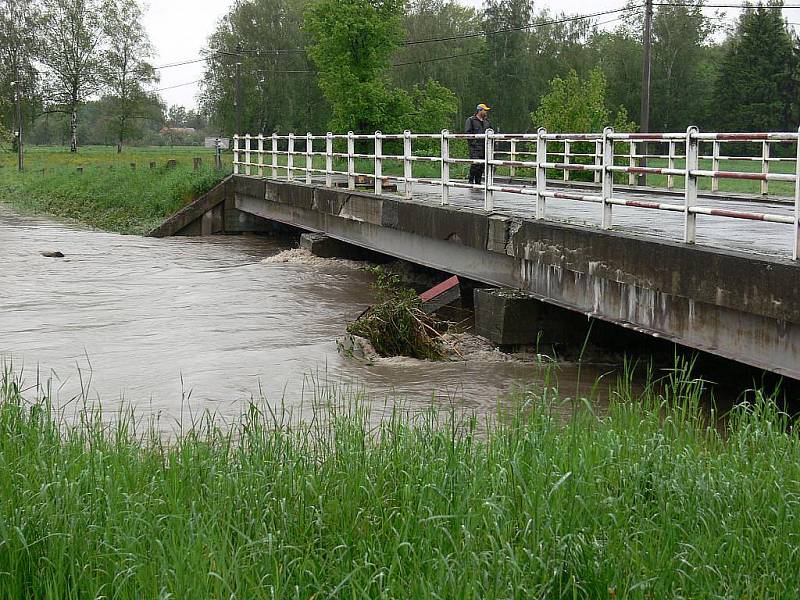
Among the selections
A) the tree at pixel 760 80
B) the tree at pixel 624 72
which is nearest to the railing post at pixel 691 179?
the tree at pixel 760 80

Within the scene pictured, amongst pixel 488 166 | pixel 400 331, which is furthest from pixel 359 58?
pixel 400 331

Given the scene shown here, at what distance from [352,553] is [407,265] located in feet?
52.8

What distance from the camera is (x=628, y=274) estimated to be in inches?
412

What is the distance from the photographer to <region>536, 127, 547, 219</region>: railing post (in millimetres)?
12133

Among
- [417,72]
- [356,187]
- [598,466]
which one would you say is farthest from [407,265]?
[417,72]

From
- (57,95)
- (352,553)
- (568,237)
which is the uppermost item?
(57,95)

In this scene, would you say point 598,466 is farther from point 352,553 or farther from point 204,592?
point 204,592

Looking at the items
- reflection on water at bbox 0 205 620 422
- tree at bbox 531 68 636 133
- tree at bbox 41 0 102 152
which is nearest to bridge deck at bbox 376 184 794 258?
reflection on water at bbox 0 205 620 422

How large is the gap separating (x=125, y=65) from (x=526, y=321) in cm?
8326

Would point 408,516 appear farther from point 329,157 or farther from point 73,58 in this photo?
point 73,58

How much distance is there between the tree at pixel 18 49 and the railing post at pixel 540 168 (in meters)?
82.0

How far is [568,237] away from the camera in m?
Answer: 11.7

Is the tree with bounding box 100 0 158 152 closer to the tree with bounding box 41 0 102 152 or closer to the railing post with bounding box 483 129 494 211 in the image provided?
the tree with bounding box 41 0 102 152

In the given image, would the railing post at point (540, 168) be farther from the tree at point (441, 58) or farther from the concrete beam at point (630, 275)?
the tree at point (441, 58)
